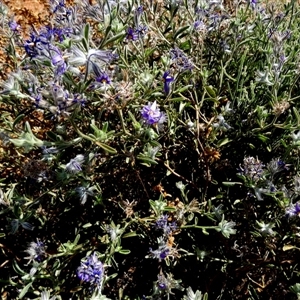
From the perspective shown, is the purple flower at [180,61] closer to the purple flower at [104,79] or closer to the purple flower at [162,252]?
the purple flower at [104,79]

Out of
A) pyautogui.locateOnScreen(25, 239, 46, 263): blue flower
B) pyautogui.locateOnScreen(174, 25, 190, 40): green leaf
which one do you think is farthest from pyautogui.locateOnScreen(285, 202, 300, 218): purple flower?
pyautogui.locateOnScreen(25, 239, 46, 263): blue flower

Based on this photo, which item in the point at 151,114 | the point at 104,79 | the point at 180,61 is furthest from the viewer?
the point at 180,61

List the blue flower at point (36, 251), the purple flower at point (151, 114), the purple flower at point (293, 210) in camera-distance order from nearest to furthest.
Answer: the purple flower at point (151, 114) < the purple flower at point (293, 210) < the blue flower at point (36, 251)

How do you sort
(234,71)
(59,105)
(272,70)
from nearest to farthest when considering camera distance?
(59,105) < (272,70) < (234,71)

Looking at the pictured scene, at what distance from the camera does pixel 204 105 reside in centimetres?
230

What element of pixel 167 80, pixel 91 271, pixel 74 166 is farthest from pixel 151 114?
pixel 91 271

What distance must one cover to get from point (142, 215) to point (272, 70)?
2.59 feet

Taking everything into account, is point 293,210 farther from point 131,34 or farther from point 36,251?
point 36,251

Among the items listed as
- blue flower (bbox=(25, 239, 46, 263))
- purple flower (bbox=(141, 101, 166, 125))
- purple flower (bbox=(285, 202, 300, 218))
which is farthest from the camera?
blue flower (bbox=(25, 239, 46, 263))

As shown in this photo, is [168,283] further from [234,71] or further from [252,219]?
[234,71]

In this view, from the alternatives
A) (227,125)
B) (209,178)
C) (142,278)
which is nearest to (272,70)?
(227,125)

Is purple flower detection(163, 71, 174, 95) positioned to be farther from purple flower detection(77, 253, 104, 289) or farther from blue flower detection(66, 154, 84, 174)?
purple flower detection(77, 253, 104, 289)

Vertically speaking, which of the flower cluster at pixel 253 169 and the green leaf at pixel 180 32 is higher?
the green leaf at pixel 180 32

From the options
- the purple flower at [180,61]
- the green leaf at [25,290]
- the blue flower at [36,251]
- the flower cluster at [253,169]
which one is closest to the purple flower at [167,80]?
the purple flower at [180,61]
